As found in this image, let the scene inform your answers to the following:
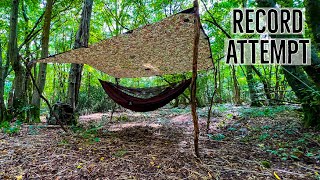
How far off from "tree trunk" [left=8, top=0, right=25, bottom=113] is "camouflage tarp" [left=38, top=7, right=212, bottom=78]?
1.06 meters

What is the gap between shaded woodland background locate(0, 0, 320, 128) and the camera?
232 cm

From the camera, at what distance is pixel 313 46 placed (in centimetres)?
224

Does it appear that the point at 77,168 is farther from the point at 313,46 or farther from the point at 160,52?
the point at 313,46

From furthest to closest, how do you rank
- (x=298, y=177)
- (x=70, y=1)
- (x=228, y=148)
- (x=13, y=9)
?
(x=70, y=1) → (x=13, y=9) → (x=228, y=148) → (x=298, y=177)

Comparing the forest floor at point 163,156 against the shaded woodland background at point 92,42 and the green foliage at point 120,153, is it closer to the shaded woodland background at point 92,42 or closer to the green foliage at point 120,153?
the green foliage at point 120,153

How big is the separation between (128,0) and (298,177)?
5.43 meters

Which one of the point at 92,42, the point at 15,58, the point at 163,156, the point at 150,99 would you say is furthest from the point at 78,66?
the point at 92,42

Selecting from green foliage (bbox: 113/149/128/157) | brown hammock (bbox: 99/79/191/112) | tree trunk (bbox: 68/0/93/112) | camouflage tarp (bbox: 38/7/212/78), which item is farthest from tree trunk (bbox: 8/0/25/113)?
green foliage (bbox: 113/149/128/157)

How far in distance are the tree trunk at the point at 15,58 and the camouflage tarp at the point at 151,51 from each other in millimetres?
1062

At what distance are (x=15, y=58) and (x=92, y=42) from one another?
3.61 meters

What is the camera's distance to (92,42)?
663cm

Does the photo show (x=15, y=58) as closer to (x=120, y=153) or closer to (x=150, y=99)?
(x=150, y=99)

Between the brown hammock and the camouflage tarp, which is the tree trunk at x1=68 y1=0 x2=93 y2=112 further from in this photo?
the brown hammock

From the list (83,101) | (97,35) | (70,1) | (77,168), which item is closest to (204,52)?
(77,168)
